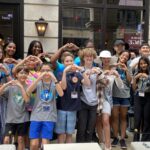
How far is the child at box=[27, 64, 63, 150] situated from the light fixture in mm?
3363

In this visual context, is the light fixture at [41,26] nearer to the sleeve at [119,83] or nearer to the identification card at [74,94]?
the sleeve at [119,83]

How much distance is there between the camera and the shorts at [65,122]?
5598 millimetres

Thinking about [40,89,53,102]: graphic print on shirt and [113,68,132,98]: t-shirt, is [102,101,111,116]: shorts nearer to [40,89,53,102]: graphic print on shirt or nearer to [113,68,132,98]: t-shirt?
[113,68,132,98]: t-shirt

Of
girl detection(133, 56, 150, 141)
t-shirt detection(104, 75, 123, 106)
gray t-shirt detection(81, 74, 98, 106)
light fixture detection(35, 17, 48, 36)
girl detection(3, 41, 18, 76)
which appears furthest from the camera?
light fixture detection(35, 17, 48, 36)

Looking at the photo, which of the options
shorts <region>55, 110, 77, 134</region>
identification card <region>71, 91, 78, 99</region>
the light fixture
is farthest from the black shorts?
the light fixture

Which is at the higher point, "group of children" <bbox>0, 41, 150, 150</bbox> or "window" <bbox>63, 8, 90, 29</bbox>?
"window" <bbox>63, 8, 90, 29</bbox>

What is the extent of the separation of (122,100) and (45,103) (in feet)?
5.68

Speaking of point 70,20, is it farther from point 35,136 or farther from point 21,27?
point 35,136

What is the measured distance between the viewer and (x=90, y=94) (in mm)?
5875

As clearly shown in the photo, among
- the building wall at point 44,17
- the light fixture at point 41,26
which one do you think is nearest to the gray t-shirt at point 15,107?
the building wall at point 44,17

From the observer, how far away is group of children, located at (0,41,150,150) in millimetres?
5430

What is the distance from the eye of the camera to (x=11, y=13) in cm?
873

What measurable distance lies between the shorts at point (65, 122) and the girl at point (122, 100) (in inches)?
46.3

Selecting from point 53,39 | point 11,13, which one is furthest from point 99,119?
point 11,13
